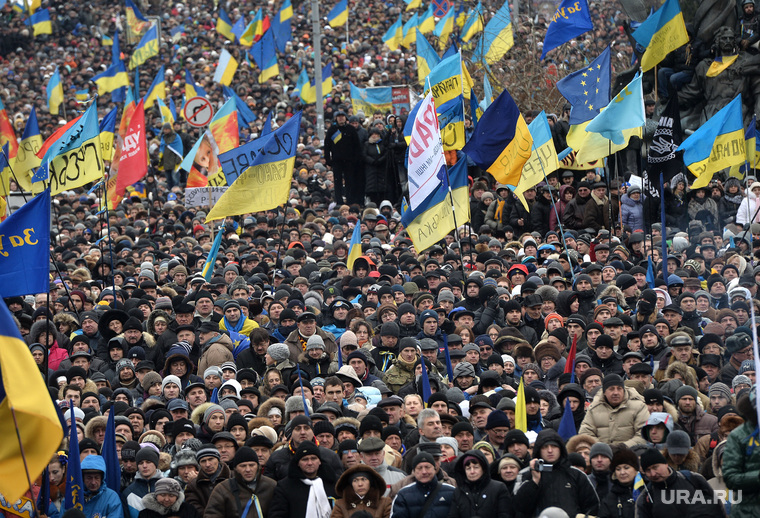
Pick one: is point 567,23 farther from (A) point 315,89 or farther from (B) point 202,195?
(A) point 315,89

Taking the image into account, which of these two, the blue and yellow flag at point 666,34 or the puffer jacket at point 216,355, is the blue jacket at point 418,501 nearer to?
the puffer jacket at point 216,355

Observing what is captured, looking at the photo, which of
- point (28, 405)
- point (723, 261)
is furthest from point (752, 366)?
point (28, 405)

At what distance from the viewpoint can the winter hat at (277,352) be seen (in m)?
12.4

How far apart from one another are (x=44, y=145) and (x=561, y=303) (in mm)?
9343

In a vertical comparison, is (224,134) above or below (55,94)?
below

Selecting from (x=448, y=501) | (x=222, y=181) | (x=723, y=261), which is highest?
(x=222, y=181)

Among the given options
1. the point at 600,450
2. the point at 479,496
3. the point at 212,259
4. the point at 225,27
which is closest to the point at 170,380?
the point at 479,496

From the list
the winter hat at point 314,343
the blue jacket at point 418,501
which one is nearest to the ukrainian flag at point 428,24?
the winter hat at point 314,343

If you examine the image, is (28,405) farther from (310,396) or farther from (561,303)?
(561,303)

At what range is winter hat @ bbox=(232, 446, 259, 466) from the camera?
9133mm

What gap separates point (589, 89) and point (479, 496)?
1042 centimetres

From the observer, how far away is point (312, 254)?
19.1 meters

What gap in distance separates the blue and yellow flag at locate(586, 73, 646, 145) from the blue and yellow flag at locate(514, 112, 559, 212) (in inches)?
25.0

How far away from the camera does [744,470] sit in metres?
7.68
